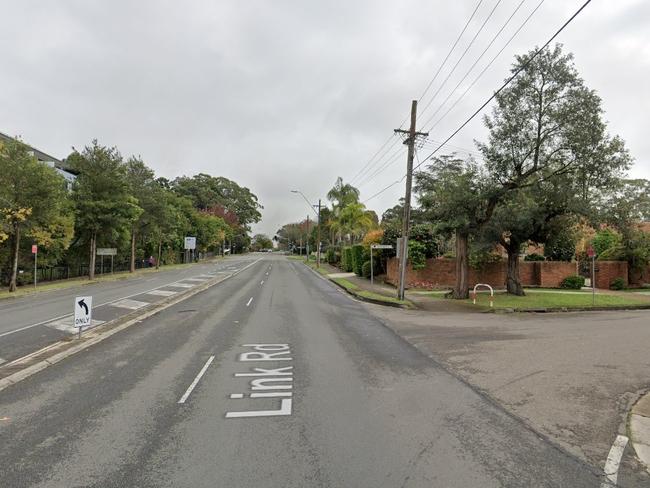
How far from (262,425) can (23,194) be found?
26927 millimetres

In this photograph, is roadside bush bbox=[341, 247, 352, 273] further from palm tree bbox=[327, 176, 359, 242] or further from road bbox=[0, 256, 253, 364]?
road bbox=[0, 256, 253, 364]

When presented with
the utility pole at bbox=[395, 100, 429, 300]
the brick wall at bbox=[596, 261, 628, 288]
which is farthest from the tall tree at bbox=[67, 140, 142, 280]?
the brick wall at bbox=[596, 261, 628, 288]

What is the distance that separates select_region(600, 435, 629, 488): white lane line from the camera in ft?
13.5

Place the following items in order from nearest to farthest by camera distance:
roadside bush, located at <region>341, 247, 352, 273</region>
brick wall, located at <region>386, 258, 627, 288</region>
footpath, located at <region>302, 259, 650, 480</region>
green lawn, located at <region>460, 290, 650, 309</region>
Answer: footpath, located at <region>302, 259, 650, 480</region> < green lawn, located at <region>460, 290, 650, 309</region> < brick wall, located at <region>386, 258, 627, 288</region> < roadside bush, located at <region>341, 247, 352, 273</region>

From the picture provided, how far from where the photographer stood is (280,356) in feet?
29.2

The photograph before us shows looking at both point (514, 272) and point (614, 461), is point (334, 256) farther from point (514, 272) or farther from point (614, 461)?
point (614, 461)

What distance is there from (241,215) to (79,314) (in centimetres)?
10579

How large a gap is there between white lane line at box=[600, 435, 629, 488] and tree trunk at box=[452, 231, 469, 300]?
1647 cm

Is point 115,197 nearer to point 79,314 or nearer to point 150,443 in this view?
point 79,314

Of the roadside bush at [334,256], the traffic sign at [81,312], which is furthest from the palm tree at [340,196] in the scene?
the traffic sign at [81,312]

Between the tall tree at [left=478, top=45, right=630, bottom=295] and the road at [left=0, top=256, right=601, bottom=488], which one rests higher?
the tall tree at [left=478, top=45, right=630, bottom=295]

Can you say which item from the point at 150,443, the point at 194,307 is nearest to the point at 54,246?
the point at 194,307

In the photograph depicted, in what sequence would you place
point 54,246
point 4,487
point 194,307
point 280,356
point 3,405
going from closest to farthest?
point 4,487 → point 3,405 → point 280,356 → point 194,307 → point 54,246

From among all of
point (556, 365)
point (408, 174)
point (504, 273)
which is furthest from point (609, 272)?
point (556, 365)
